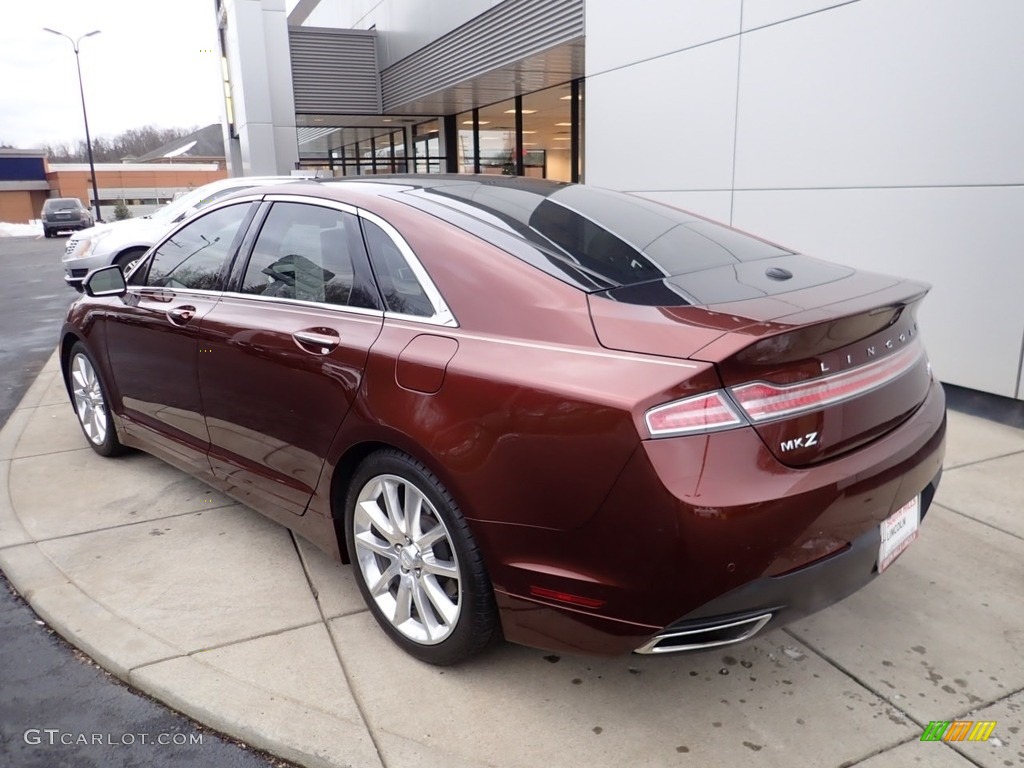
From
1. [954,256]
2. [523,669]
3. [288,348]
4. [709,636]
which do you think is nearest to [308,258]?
[288,348]

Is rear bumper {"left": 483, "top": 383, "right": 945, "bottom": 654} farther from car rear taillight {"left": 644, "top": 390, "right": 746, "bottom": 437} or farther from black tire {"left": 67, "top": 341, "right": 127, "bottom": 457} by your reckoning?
black tire {"left": 67, "top": 341, "right": 127, "bottom": 457}

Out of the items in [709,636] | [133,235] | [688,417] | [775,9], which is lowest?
[709,636]

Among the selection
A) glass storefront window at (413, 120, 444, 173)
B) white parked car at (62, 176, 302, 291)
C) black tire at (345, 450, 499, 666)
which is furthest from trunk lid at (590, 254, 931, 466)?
glass storefront window at (413, 120, 444, 173)

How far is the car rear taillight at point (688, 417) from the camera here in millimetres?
2023

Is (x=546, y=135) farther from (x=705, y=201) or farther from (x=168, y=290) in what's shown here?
(x=168, y=290)

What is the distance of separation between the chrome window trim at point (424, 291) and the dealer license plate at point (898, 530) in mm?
1414

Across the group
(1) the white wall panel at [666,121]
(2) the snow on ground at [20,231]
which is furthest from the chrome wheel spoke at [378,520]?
(2) the snow on ground at [20,231]

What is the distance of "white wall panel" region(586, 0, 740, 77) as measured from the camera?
23.8ft

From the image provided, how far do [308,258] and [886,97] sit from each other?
4565mm

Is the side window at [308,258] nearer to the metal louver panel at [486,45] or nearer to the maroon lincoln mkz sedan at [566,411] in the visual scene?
the maroon lincoln mkz sedan at [566,411]

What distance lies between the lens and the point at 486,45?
14.2 m

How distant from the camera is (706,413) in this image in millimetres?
2027

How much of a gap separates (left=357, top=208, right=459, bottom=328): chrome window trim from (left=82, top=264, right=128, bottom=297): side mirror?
7.12ft

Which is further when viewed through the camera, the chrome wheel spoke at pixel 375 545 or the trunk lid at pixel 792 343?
the chrome wheel spoke at pixel 375 545
